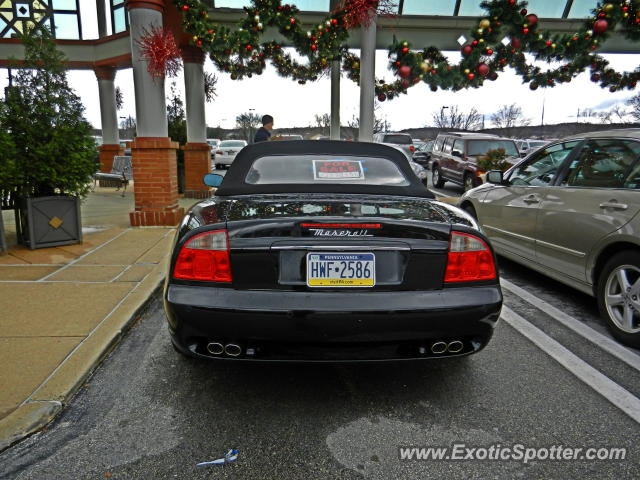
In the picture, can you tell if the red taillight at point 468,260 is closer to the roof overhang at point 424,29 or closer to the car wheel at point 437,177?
the roof overhang at point 424,29

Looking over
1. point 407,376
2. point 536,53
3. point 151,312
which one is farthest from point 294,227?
point 536,53

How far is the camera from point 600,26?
29.6 ft

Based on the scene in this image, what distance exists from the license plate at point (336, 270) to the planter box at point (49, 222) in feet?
16.7

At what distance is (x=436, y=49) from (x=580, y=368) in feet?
26.4

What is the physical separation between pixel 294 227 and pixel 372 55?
8.35 meters

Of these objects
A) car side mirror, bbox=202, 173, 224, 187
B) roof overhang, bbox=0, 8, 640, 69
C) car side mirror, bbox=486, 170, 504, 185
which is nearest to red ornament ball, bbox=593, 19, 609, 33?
roof overhang, bbox=0, 8, 640, 69

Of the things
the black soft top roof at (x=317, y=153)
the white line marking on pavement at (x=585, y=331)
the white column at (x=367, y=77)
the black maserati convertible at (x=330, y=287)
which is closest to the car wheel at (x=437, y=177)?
the white column at (x=367, y=77)

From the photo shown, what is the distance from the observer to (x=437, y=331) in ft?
7.61

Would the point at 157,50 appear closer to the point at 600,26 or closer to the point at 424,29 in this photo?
the point at 424,29

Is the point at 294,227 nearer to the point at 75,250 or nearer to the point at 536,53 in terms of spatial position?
the point at 75,250

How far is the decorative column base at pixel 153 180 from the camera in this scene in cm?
747

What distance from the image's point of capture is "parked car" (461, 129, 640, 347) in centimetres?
343

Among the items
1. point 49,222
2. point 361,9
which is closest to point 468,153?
point 361,9

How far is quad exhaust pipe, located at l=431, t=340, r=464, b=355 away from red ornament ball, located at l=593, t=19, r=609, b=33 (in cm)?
941
